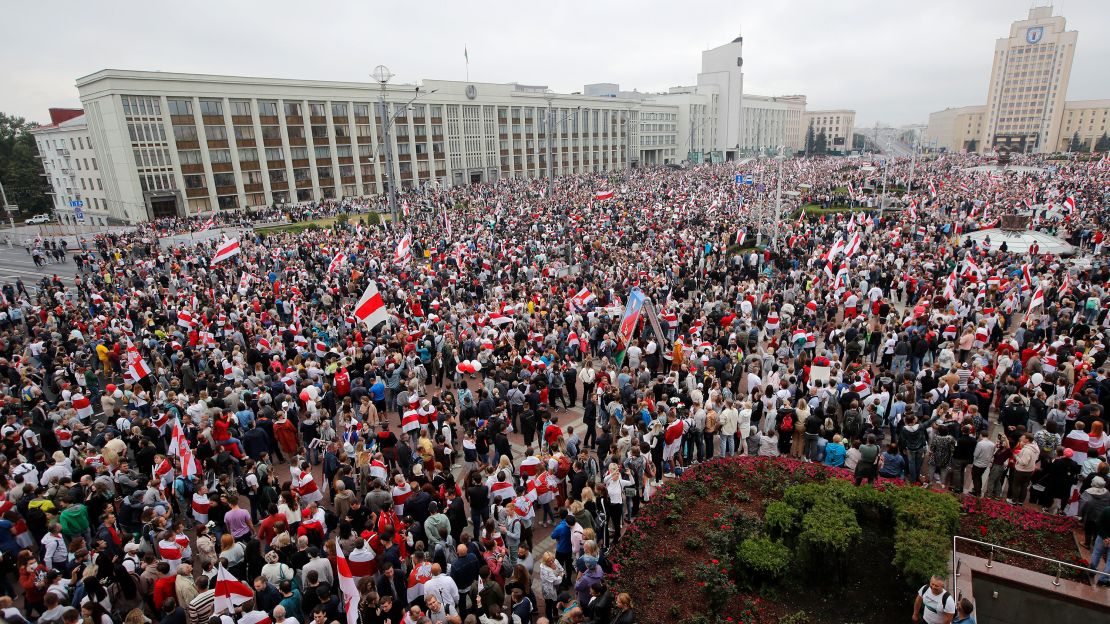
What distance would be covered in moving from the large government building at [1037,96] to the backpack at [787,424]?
160983mm

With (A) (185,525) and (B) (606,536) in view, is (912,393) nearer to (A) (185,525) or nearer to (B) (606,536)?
(B) (606,536)

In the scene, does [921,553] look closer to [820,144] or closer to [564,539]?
[564,539]

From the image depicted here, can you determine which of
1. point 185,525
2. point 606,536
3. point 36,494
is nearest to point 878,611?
point 606,536

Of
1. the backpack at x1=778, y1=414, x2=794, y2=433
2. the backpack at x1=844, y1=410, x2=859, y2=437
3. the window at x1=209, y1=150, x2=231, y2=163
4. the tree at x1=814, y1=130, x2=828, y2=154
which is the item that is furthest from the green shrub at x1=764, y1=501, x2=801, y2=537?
the tree at x1=814, y1=130, x2=828, y2=154

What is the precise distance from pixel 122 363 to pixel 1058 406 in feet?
70.2

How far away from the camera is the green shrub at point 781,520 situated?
855 cm

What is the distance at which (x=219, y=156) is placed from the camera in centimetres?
5412

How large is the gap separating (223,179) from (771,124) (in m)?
140

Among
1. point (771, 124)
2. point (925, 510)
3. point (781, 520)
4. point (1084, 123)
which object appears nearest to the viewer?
point (925, 510)

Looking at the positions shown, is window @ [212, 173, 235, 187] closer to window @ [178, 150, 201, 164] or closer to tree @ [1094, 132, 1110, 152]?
window @ [178, 150, 201, 164]

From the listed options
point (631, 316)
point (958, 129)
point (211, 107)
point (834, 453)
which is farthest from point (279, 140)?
point (958, 129)

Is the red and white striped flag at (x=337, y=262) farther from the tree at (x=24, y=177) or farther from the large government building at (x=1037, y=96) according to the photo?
the large government building at (x=1037, y=96)

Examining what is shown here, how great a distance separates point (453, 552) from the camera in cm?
775

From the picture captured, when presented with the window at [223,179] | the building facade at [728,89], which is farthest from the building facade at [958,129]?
the window at [223,179]
